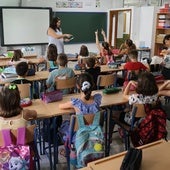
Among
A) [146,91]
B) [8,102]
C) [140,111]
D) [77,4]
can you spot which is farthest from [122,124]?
[77,4]

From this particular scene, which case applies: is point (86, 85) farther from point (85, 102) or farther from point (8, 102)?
point (8, 102)

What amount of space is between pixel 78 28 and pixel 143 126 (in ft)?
19.8

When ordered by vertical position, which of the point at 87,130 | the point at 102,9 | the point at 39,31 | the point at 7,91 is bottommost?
the point at 87,130

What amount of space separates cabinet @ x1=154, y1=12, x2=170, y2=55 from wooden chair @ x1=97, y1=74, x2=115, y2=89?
12.9ft

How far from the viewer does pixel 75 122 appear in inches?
83.8

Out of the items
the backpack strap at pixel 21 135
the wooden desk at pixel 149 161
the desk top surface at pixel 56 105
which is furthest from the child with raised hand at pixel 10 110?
the wooden desk at pixel 149 161

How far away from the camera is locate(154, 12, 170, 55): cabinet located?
7.25 metres

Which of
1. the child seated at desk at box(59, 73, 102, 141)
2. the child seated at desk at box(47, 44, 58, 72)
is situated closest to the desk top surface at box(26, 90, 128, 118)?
the child seated at desk at box(59, 73, 102, 141)

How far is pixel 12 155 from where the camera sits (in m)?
1.73

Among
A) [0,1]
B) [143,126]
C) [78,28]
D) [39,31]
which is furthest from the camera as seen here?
[78,28]

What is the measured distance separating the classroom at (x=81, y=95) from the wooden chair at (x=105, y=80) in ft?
0.05

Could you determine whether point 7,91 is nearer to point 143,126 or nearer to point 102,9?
point 143,126

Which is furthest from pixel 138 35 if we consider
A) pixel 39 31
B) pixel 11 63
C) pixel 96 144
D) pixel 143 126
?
pixel 96 144

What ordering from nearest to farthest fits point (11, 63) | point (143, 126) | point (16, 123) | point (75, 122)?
point (16, 123) < point (75, 122) < point (143, 126) < point (11, 63)
